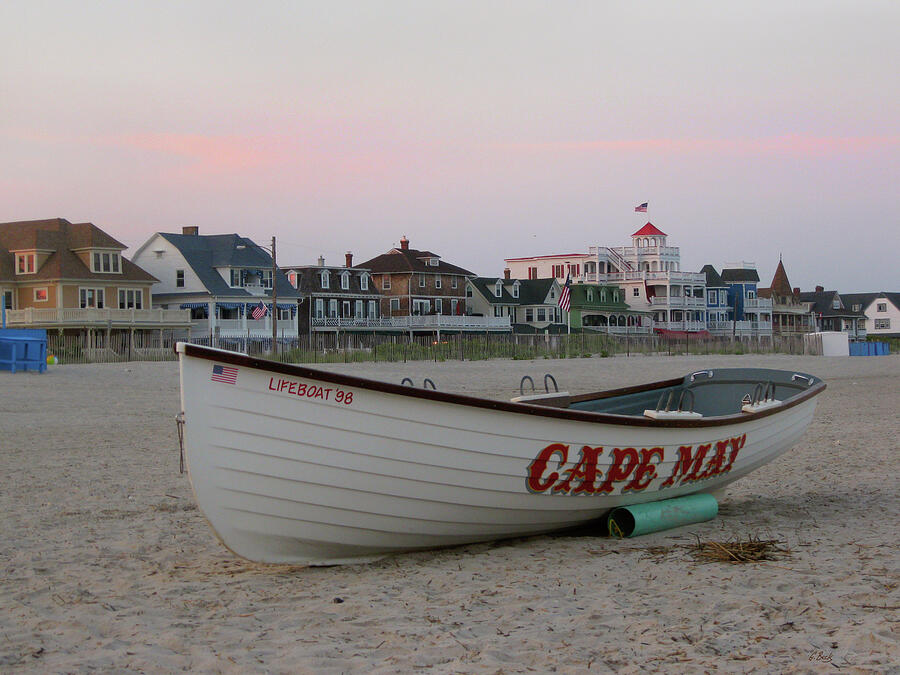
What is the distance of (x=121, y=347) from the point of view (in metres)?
40.8

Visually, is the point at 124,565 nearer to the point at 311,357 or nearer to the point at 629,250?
the point at 311,357

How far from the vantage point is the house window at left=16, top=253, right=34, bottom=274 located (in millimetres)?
53219

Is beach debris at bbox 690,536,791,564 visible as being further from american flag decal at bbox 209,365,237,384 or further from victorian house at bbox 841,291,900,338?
victorian house at bbox 841,291,900,338

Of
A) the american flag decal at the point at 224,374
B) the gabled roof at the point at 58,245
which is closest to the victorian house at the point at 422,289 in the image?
the gabled roof at the point at 58,245

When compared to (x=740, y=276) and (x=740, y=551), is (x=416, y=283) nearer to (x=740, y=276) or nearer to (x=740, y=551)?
(x=740, y=276)

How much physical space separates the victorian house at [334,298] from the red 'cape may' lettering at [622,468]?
56270mm

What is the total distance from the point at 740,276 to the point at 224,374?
9833 centimetres

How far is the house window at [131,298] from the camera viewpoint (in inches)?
2157

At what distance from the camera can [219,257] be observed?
6053 centimetres

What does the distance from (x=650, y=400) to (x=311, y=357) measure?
31972 millimetres

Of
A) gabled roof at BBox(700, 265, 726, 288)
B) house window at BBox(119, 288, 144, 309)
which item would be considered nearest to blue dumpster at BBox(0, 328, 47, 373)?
house window at BBox(119, 288, 144, 309)

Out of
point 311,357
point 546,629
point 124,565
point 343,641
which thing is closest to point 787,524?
point 546,629

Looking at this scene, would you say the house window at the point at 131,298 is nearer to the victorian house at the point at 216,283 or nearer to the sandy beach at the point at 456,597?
the victorian house at the point at 216,283

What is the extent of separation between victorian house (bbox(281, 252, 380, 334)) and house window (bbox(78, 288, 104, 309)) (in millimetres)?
13851
